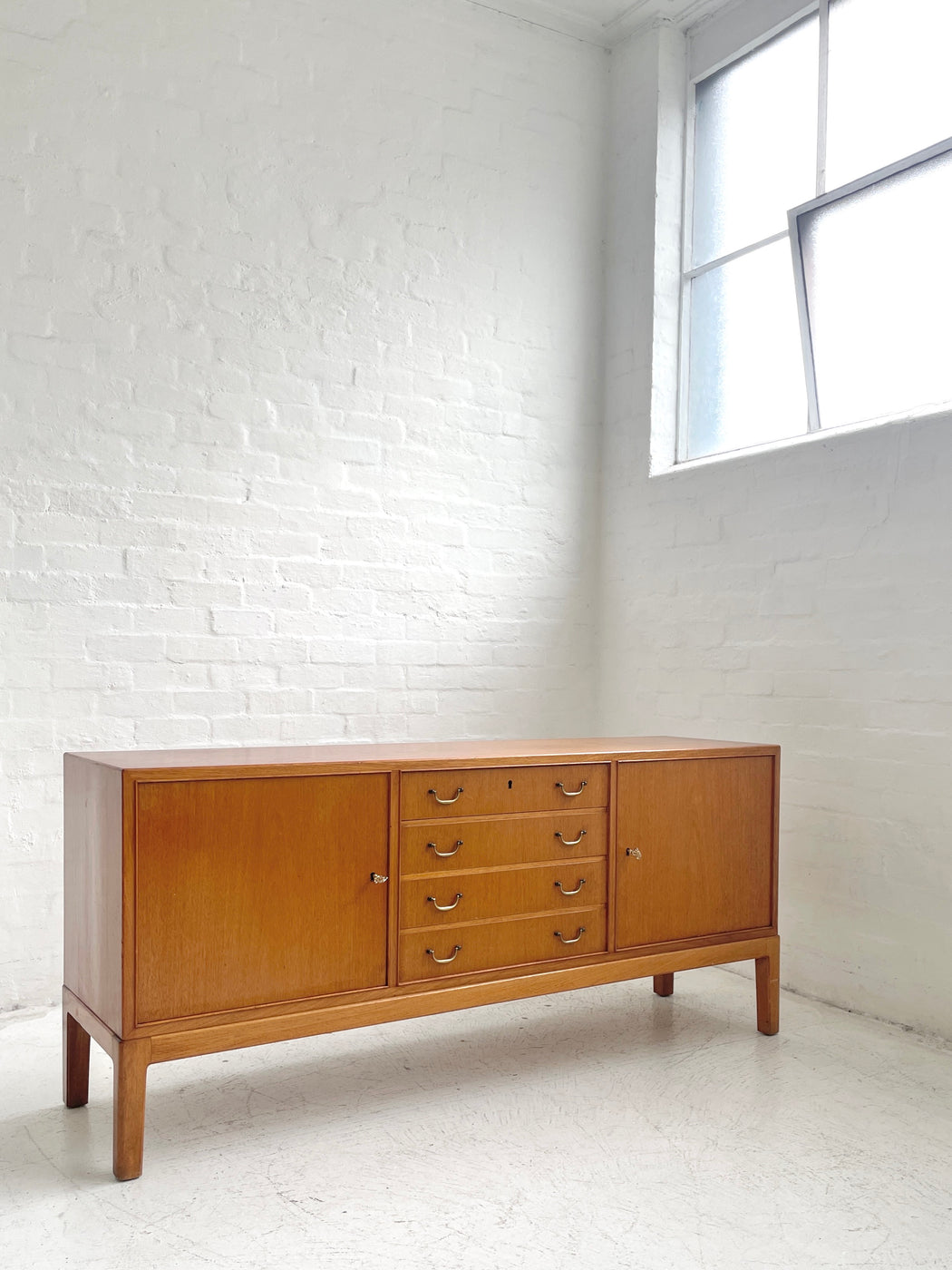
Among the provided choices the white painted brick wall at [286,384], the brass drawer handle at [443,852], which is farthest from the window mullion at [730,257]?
the brass drawer handle at [443,852]

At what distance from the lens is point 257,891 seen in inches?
89.1

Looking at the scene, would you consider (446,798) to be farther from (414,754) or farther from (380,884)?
(380,884)

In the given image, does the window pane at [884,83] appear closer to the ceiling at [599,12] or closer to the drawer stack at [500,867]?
the ceiling at [599,12]

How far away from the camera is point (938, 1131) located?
234 centimetres

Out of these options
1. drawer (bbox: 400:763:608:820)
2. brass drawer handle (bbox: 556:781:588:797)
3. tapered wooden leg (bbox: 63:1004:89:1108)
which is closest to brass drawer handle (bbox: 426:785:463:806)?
drawer (bbox: 400:763:608:820)

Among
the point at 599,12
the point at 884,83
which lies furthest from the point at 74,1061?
the point at 599,12

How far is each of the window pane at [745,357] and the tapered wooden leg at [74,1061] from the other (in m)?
2.73

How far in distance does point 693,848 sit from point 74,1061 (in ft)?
5.24

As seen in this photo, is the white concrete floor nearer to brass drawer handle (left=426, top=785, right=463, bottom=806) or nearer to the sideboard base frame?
the sideboard base frame

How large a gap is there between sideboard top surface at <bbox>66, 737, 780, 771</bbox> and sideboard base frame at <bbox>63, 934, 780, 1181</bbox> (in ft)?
1.71

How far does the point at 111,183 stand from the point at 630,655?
2336 millimetres

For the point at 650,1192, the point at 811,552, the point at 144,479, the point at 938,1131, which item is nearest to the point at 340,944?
the point at 650,1192

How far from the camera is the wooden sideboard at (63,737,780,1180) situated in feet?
7.08

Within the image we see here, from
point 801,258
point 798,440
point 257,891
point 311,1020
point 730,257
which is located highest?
point 730,257
